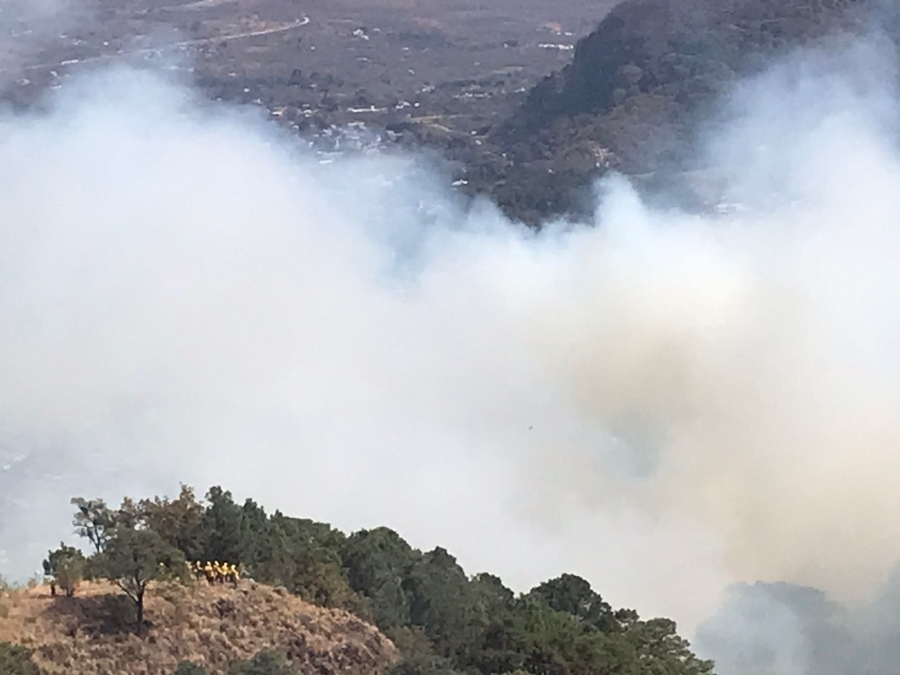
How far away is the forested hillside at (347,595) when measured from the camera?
1311cm

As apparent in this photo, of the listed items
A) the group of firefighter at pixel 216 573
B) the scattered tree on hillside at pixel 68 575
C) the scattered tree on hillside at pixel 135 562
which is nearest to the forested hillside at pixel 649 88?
the group of firefighter at pixel 216 573

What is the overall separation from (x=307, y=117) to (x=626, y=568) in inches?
1488

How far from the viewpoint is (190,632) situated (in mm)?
13180

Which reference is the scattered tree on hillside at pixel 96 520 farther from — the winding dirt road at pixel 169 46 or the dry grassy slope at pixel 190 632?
the winding dirt road at pixel 169 46

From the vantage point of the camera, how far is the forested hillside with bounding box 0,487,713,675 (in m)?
13.1

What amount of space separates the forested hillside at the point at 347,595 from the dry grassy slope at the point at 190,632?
0.21 ft

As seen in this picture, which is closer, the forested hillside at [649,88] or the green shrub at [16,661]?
the green shrub at [16,661]

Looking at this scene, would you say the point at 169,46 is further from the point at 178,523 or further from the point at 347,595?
→ the point at 347,595

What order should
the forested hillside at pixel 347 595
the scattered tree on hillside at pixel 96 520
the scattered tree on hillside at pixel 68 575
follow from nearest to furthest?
the forested hillside at pixel 347 595
the scattered tree on hillside at pixel 68 575
the scattered tree on hillside at pixel 96 520

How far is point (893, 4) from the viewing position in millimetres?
57438

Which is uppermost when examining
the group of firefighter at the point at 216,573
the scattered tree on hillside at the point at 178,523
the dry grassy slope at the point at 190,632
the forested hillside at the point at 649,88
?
the forested hillside at the point at 649,88

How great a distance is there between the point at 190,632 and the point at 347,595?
3146 mm

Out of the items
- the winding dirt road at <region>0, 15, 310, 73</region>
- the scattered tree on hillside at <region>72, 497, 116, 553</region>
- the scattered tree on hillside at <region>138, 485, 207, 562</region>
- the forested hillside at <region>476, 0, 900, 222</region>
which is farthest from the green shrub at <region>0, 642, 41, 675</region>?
the winding dirt road at <region>0, 15, 310, 73</region>

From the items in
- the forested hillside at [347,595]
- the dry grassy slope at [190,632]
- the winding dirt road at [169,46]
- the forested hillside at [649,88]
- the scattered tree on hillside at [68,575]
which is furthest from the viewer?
the winding dirt road at [169,46]
